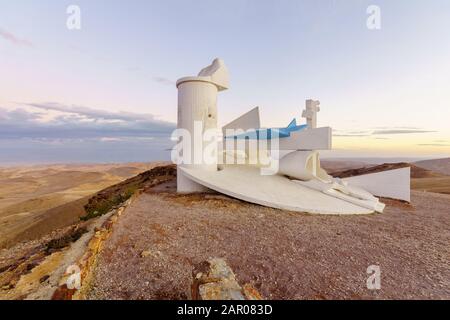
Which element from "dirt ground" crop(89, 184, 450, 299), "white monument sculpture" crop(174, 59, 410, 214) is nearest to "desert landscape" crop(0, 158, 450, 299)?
"dirt ground" crop(89, 184, 450, 299)

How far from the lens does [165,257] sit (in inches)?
177

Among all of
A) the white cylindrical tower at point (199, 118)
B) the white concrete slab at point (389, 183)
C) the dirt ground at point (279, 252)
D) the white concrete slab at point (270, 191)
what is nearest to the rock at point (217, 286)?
the dirt ground at point (279, 252)

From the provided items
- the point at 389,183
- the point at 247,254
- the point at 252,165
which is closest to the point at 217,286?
the point at 247,254

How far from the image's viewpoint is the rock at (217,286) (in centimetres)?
271

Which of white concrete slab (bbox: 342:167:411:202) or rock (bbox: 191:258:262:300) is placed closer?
rock (bbox: 191:258:262:300)

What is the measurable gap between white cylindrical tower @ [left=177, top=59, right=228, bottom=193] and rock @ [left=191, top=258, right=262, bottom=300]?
7454 mm

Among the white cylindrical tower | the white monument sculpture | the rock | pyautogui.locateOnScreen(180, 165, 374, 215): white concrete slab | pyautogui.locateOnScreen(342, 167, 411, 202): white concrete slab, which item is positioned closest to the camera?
the rock

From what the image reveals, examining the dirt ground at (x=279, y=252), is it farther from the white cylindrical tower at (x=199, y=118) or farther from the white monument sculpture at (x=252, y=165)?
the white cylindrical tower at (x=199, y=118)

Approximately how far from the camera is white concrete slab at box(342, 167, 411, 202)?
10727 millimetres

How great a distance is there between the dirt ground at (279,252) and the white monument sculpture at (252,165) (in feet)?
4.51

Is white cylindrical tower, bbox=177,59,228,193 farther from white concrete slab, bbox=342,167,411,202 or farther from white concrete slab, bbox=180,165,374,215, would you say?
white concrete slab, bbox=342,167,411,202

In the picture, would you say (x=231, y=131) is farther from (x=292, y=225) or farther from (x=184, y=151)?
(x=292, y=225)

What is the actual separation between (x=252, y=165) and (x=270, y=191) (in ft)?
10.8

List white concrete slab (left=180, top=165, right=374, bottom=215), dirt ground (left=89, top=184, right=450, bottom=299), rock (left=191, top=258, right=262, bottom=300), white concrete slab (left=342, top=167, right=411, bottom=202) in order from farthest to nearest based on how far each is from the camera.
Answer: white concrete slab (left=342, top=167, right=411, bottom=202)
white concrete slab (left=180, top=165, right=374, bottom=215)
dirt ground (left=89, top=184, right=450, bottom=299)
rock (left=191, top=258, right=262, bottom=300)
